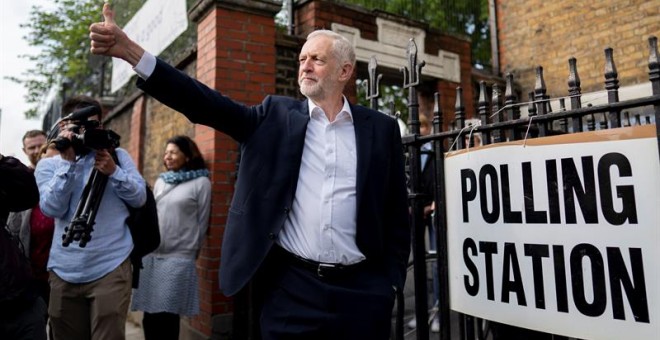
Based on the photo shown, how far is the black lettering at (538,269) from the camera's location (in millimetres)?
1956

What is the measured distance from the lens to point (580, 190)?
1.87 metres

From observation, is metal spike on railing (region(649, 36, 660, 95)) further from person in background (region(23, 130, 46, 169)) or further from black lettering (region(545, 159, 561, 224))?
person in background (region(23, 130, 46, 169))

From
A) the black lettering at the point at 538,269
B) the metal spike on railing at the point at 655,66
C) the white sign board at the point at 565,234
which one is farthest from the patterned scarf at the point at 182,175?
the metal spike on railing at the point at 655,66

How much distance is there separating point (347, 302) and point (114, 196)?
5.76 ft

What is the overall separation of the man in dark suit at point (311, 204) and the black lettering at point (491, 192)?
0.43m

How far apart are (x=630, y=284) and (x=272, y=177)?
145 cm

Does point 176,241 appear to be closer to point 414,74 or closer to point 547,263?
point 414,74

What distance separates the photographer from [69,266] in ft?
8.52

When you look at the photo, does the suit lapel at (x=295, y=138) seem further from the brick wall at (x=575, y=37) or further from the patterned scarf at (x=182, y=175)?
the brick wall at (x=575, y=37)

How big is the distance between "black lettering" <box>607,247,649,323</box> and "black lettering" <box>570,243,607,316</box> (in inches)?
1.3

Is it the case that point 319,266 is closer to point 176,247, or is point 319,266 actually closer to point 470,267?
point 470,267

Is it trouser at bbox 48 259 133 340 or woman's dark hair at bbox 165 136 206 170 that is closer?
trouser at bbox 48 259 133 340

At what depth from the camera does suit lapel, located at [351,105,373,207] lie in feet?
6.10

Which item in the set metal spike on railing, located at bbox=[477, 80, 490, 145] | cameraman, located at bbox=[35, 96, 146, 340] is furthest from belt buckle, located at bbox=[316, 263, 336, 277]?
cameraman, located at bbox=[35, 96, 146, 340]
